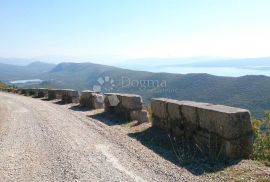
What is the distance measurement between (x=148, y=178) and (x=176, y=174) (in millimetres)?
718

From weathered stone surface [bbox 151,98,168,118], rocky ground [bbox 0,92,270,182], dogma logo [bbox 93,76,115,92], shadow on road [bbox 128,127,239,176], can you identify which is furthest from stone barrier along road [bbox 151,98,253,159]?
dogma logo [bbox 93,76,115,92]

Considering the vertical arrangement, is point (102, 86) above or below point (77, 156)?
below

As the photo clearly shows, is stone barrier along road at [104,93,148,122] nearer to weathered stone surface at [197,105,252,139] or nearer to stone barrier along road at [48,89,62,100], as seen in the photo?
weathered stone surface at [197,105,252,139]

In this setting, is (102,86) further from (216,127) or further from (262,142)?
(216,127)

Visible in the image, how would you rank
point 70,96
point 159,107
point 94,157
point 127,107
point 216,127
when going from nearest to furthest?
point 94,157 < point 216,127 < point 159,107 < point 127,107 < point 70,96

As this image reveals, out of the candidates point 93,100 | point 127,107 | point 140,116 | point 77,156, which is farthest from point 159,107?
point 93,100

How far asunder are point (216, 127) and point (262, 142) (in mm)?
4483

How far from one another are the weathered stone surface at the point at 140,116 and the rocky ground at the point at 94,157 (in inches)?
31.0

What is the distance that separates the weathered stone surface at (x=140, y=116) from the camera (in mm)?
15758

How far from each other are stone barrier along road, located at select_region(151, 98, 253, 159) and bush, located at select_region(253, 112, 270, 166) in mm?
848

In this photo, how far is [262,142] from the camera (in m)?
13.4

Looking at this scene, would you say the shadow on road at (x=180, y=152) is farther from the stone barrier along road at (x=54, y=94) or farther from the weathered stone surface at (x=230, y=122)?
the stone barrier along road at (x=54, y=94)

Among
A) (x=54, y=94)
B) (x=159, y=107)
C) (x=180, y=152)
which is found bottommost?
(x=54, y=94)

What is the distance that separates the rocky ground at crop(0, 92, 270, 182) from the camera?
804 centimetres
